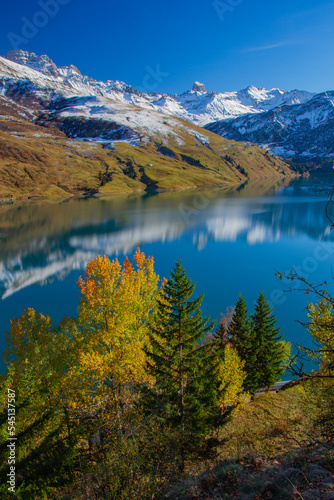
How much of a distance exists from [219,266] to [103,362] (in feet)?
167

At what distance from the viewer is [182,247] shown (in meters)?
79.0

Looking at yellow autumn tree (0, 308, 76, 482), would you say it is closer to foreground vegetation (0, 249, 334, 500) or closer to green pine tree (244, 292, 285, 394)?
foreground vegetation (0, 249, 334, 500)

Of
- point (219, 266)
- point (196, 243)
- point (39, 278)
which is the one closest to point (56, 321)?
point (39, 278)

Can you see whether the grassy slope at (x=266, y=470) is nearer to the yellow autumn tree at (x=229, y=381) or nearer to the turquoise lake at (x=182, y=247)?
the yellow autumn tree at (x=229, y=381)

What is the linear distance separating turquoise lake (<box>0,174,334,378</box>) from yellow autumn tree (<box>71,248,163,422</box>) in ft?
80.7

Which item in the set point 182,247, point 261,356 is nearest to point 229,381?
point 261,356

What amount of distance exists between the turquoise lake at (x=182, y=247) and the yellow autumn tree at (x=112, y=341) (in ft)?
80.7

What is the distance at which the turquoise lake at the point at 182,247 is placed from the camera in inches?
1897

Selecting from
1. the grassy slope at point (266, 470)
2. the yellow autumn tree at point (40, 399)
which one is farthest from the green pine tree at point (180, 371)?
the yellow autumn tree at point (40, 399)

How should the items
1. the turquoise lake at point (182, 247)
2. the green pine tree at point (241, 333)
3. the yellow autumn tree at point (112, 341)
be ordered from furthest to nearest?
the turquoise lake at point (182, 247), the green pine tree at point (241, 333), the yellow autumn tree at point (112, 341)

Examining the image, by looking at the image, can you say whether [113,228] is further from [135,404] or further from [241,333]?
[135,404]

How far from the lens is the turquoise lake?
48.2m

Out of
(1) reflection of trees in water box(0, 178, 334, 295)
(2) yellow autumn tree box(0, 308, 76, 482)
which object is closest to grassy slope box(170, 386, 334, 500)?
(2) yellow autumn tree box(0, 308, 76, 482)

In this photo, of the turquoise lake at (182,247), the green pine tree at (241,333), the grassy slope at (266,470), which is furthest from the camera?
the turquoise lake at (182,247)
